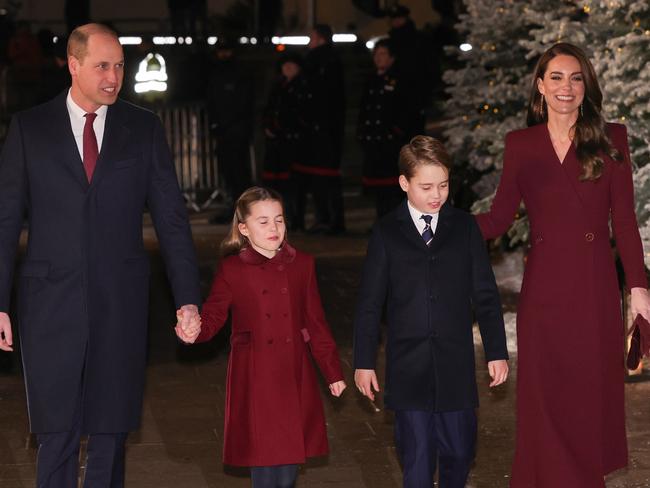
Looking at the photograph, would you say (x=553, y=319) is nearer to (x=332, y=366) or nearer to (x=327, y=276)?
(x=332, y=366)

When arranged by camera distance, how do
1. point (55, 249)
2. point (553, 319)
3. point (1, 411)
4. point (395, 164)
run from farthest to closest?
point (395, 164) < point (1, 411) < point (553, 319) < point (55, 249)

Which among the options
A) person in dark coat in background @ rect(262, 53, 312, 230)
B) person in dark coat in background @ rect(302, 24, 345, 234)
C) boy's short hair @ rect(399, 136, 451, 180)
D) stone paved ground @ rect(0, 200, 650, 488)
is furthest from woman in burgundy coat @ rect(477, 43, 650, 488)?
person in dark coat in background @ rect(262, 53, 312, 230)

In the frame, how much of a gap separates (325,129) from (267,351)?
10789 millimetres

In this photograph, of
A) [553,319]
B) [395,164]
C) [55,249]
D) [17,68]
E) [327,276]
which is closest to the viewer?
[55,249]

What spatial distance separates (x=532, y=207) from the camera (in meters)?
6.57

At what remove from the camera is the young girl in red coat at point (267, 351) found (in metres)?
6.20

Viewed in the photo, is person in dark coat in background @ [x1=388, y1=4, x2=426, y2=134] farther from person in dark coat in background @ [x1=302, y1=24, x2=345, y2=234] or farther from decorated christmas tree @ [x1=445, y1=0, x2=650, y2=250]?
decorated christmas tree @ [x1=445, y1=0, x2=650, y2=250]

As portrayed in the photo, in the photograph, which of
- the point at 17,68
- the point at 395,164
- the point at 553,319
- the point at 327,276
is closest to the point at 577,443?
the point at 553,319

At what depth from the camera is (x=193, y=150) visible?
802 inches

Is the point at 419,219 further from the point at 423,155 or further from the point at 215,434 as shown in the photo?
the point at 215,434

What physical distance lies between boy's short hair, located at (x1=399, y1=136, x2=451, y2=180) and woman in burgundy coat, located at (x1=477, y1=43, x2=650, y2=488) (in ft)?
1.77

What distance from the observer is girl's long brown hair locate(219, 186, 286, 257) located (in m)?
6.22

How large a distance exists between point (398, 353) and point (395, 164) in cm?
960

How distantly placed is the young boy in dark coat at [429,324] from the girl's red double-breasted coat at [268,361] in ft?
0.75
